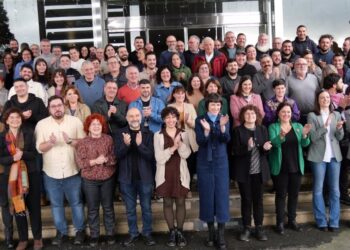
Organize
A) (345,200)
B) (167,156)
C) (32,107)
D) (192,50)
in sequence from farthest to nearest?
(192,50) < (345,200) < (32,107) < (167,156)

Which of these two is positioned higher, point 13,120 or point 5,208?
point 13,120

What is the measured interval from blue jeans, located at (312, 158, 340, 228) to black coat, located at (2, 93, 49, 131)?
358cm

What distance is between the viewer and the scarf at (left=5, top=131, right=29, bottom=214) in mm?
4848

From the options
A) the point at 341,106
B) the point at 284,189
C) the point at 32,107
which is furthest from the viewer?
the point at 341,106

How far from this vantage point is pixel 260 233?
17.0 feet

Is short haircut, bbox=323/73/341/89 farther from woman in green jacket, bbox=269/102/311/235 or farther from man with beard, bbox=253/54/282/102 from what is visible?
woman in green jacket, bbox=269/102/311/235

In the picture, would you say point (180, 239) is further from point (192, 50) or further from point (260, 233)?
point (192, 50)

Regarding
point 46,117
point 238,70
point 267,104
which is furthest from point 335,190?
point 46,117

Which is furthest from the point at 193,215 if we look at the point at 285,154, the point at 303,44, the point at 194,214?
the point at 303,44

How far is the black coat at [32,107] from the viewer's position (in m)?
5.39

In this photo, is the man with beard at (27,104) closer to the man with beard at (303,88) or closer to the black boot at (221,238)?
the black boot at (221,238)

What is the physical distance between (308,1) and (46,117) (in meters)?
9.55

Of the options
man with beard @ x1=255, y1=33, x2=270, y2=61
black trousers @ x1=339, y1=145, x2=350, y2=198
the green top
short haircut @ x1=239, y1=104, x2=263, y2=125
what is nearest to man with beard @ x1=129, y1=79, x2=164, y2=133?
the green top

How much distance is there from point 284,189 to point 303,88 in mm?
1659
